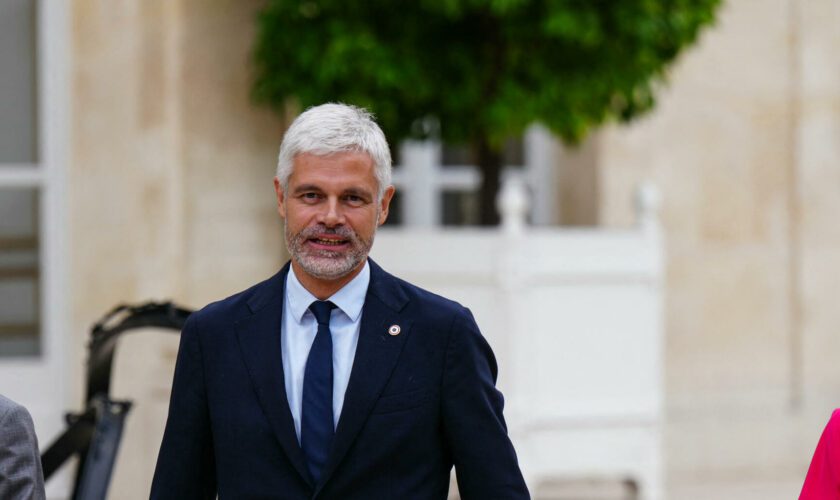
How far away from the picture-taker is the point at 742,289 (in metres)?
8.92

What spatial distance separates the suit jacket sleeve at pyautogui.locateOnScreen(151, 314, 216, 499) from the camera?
2.72 meters

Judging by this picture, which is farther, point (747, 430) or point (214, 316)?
point (747, 430)

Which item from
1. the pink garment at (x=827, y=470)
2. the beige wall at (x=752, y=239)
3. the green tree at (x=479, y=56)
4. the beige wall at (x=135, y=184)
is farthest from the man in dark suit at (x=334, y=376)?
the beige wall at (x=752, y=239)

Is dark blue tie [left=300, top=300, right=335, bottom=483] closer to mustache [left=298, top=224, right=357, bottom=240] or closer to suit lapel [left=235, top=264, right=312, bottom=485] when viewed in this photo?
suit lapel [left=235, top=264, right=312, bottom=485]

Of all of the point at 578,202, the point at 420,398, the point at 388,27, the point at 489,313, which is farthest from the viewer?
the point at 578,202

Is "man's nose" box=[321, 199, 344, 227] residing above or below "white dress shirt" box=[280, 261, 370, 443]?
above

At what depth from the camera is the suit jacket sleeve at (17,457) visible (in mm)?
2619

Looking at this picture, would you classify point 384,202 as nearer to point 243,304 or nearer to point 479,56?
point 243,304

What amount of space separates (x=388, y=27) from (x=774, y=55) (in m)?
3.28

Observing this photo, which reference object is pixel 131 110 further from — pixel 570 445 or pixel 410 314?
pixel 410 314

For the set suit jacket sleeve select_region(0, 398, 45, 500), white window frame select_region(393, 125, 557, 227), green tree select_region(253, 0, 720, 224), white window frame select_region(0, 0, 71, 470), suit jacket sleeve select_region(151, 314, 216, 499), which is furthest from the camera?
white window frame select_region(393, 125, 557, 227)

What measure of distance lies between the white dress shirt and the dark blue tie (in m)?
0.02

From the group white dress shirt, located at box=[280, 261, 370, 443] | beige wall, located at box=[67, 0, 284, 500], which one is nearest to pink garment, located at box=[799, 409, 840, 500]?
white dress shirt, located at box=[280, 261, 370, 443]

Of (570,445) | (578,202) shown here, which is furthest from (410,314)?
(578,202)
